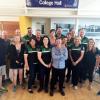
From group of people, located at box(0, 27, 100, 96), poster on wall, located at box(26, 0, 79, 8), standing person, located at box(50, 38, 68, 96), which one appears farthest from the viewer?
poster on wall, located at box(26, 0, 79, 8)

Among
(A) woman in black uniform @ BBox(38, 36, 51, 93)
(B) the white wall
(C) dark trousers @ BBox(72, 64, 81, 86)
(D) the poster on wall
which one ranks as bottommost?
(C) dark trousers @ BBox(72, 64, 81, 86)

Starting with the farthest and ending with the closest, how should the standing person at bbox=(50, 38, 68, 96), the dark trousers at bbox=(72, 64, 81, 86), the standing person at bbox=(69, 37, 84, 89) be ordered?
the dark trousers at bbox=(72, 64, 81, 86)
the standing person at bbox=(69, 37, 84, 89)
the standing person at bbox=(50, 38, 68, 96)

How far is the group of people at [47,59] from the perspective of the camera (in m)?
4.36

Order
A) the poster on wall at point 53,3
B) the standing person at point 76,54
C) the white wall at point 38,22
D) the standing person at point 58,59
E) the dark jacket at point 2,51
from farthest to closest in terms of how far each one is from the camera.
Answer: the white wall at point 38,22, the poster on wall at point 53,3, the standing person at point 76,54, the dark jacket at point 2,51, the standing person at point 58,59

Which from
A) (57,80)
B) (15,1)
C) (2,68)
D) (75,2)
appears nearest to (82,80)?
(57,80)

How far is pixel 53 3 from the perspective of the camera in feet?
21.6

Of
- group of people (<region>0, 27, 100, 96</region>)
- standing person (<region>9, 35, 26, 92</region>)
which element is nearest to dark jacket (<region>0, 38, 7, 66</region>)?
group of people (<region>0, 27, 100, 96</region>)

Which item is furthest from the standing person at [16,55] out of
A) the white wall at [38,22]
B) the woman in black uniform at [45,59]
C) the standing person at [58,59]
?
the white wall at [38,22]

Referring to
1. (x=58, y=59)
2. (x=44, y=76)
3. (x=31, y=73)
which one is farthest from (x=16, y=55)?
(x=58, y=59)

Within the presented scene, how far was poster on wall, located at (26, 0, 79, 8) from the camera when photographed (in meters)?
6.54

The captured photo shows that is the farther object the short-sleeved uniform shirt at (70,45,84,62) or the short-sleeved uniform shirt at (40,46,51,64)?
the short-sleeved uniform shirt at (70,45,84,62)

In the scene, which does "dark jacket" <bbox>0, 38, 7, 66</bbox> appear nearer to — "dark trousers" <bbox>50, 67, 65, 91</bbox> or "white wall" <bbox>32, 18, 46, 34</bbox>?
"dark trousers" <bbox>50, 67, 65, 91</bbox>

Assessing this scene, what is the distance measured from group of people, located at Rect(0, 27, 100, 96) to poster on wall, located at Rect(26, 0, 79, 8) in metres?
2.02

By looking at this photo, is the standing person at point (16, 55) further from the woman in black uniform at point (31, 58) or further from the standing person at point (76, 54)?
the standing person at point (76, 54)
